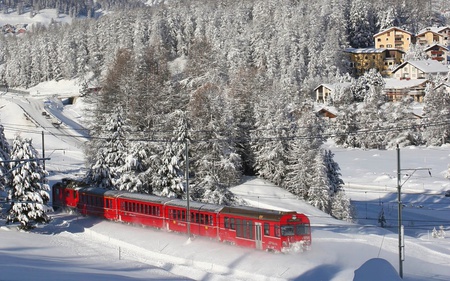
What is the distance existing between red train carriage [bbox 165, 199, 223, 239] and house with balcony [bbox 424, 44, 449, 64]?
331 feet

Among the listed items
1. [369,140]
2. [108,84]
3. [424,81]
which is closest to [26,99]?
[108,84]

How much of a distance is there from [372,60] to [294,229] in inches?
3867

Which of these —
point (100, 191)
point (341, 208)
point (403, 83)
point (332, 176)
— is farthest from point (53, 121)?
point (403, 83)

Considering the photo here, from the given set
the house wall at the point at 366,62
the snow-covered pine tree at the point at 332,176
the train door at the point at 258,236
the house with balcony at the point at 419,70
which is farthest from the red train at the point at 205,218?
the house wall at the point at 366,62

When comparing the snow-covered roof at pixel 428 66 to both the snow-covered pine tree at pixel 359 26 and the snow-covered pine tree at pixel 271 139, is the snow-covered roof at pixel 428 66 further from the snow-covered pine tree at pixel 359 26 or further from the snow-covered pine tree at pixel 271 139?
the snow-covered pine tree at pixel 271 139

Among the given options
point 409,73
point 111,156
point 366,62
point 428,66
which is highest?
point 366,62

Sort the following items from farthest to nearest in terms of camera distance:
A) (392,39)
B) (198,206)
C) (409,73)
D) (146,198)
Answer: (392,39) → (409,73) → (146,198) → (198,206)

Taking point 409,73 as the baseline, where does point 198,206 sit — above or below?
below

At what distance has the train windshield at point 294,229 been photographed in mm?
26125

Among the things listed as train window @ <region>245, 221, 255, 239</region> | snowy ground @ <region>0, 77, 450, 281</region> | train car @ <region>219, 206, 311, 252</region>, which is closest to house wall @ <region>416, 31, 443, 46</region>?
snowy ground @ <region>0, 77, 450, 281</region>

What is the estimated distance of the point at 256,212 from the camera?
2741 centimetres

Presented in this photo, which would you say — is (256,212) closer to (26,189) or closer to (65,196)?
(26,189)

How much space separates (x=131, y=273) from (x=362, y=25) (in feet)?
395

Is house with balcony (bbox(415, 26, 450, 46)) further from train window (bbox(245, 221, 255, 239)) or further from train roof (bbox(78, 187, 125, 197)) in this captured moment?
train window (bbox(245, 221, 255, 239))
